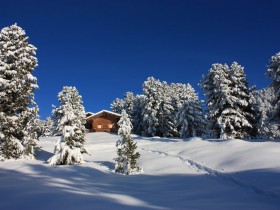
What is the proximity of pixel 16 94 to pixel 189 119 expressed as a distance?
3254 centimetres

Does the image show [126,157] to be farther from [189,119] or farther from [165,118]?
[165,118]

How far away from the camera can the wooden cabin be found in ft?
225

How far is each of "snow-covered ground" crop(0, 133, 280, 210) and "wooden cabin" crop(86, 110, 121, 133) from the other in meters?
45.4

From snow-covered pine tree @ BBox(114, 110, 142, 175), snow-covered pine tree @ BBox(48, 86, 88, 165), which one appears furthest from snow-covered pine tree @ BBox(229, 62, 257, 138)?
snow-covered pine tree @ BBox(48, 86, 88, 165)

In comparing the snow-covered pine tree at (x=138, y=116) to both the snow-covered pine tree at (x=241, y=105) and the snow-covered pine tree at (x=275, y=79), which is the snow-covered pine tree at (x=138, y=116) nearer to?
the snow-covered pine tree at (x=241, y=105)

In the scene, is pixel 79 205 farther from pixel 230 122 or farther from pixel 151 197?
pixel 230 122

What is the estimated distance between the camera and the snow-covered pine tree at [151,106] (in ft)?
185

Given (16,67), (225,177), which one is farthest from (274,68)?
(16,67)

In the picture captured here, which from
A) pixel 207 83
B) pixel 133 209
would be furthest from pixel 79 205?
pixel 207 83

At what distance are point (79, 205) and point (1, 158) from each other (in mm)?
16445

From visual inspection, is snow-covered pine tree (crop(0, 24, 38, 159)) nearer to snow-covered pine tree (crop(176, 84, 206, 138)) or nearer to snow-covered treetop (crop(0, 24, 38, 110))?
snow-covered treetop (crop(0, 24, 38, 110))

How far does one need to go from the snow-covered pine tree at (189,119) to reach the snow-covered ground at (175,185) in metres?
24.2

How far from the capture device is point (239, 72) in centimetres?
4091

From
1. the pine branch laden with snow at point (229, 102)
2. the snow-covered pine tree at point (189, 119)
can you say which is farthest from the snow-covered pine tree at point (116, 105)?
the pine branch laden with snow at point (229, 102)
